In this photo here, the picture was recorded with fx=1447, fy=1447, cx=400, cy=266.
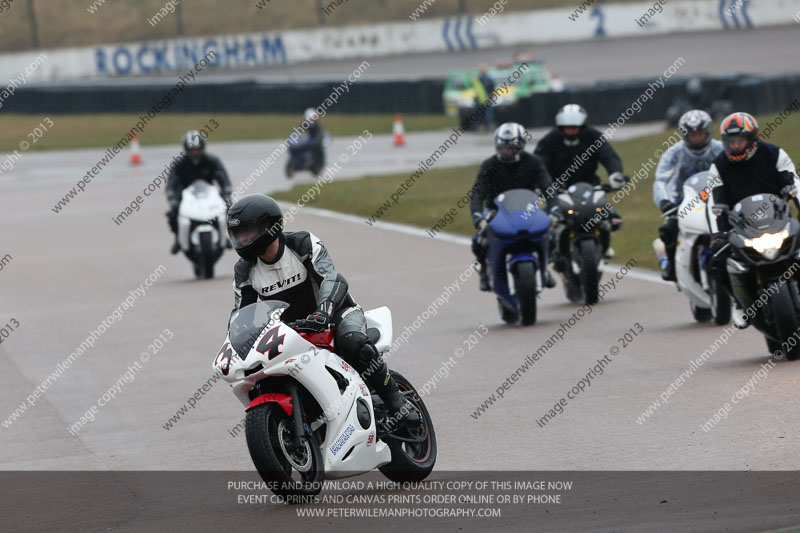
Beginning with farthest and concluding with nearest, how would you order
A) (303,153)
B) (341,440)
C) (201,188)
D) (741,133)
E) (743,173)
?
(303,153)
(201,188)
(743,173)
(741,133)
(341,440)

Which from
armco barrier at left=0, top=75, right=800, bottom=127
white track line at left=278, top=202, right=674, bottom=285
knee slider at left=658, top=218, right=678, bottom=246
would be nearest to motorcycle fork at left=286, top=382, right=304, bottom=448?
knee slider at left=658, top=218, right=678, bottom=246

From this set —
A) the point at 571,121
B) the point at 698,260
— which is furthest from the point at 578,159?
the point at 698,260

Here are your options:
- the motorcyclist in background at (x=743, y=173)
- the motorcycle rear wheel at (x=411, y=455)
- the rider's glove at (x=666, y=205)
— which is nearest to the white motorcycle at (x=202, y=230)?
the rider's glove at (x=666, y=205)

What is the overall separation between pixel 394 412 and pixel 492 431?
1580mm

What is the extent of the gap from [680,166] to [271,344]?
292 inches

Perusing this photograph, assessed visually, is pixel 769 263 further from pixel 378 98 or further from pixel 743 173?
pixel 378 98

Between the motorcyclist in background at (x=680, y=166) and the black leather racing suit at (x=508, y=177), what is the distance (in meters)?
1.11

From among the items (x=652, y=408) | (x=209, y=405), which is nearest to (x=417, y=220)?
(x=209, y=405)

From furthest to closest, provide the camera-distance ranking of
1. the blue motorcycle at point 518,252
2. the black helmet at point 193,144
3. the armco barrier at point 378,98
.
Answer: the armco barrier at point 378,98, the black helmet at point 193,144, the blue motorcycle at point 518,252

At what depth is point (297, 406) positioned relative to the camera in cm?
708

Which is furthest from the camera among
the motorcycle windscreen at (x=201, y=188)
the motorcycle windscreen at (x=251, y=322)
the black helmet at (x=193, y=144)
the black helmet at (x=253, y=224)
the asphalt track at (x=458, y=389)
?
the motorcycle windscreen at (x=201, y=188)

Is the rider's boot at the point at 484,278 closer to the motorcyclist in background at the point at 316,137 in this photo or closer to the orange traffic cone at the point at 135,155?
the motorcyclist in background at the point at 316,137

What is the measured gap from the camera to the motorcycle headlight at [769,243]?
10234mm

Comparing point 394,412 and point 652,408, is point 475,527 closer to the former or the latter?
point 394,412
